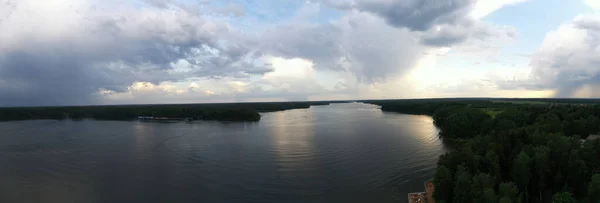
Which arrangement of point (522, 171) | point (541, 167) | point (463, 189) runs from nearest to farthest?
point (463, 189) → point (522, 171) → point (541, 167)

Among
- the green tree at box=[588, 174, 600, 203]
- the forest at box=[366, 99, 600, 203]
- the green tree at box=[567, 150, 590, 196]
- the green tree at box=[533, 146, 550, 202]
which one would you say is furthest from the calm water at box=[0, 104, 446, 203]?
the green tree at box=[588, 174, 600, 203]

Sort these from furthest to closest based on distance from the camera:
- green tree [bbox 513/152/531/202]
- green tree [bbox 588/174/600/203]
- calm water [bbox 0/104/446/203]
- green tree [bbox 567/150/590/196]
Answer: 1. calm water [bbox 0/104/446/203]
2. green tree [bbox 513/152/531/202]
3. green tree [bbox 567/150/590/196]
4. green tree [bbox 588/174/600/203]

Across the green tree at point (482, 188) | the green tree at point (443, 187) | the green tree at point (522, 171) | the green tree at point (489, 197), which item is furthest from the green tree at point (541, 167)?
the green tree at point (489, 197)

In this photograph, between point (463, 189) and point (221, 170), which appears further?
point (221, 170)

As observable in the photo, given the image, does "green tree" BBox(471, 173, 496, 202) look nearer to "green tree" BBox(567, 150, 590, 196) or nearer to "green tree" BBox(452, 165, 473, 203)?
"green tree" BBox(452, 165, 473, 203)

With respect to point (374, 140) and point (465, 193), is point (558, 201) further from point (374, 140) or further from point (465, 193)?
point (374, 140)

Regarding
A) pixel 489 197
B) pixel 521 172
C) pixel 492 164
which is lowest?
pixel 489 197

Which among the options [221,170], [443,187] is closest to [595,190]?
[443,187]

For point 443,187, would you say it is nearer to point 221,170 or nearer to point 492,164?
point 492,164
